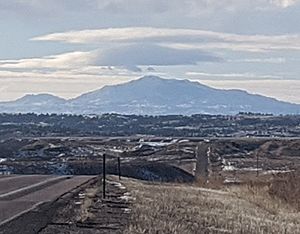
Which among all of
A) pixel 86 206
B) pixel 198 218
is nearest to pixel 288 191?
pixel 86 206

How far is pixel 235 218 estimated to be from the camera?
2202cm

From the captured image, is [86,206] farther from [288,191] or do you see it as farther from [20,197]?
[288,191]

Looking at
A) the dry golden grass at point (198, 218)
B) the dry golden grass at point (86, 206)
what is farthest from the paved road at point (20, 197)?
the dry golden grass at point (198, 218)

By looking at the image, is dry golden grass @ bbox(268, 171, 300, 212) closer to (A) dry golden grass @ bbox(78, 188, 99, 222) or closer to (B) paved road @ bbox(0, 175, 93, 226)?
(A) dry golden grass @ bbox(78, 188, 99, 222)

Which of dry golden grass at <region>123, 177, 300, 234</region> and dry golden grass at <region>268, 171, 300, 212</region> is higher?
dry golden grass at <region>123, 177, 300, 234</region>

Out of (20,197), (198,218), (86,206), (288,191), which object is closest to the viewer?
(198,218)

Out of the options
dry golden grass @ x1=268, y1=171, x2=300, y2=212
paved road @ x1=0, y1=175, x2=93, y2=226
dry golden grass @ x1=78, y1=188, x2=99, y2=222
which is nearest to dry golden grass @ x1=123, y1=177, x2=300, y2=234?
dry golden grass @ x1=78, y1=188, x2=99, y2=222

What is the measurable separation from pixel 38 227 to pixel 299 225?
7388mm

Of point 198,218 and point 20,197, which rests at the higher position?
point 198,218

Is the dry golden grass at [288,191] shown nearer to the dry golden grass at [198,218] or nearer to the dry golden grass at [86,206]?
the dry golden grass at [198,218]

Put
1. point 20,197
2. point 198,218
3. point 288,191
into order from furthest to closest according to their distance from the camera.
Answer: point 288,191 → point 20,197 → point 198,218

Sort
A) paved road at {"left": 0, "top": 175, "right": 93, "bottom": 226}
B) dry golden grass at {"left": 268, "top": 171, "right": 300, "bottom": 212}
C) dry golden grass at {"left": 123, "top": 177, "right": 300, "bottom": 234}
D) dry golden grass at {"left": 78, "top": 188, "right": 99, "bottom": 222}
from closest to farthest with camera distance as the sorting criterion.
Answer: dry golden grass at {"left": 123, "top": 177, "right": 300, "bottom": 234} → dry golden grass at {"left": 78, "top": 188, "right": 99, "bottom": 222} → paved road at {"left": 0, "top": 175, "right": 93, "bottom": 226} → dry golden grass at {"left": 268, "top": 171, "right": 300, "bottom": 212}

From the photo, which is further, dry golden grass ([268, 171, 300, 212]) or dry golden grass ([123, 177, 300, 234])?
dry golden grass ([268, 171, 300, 212])

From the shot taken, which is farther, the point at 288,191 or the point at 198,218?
the point at 288,191
